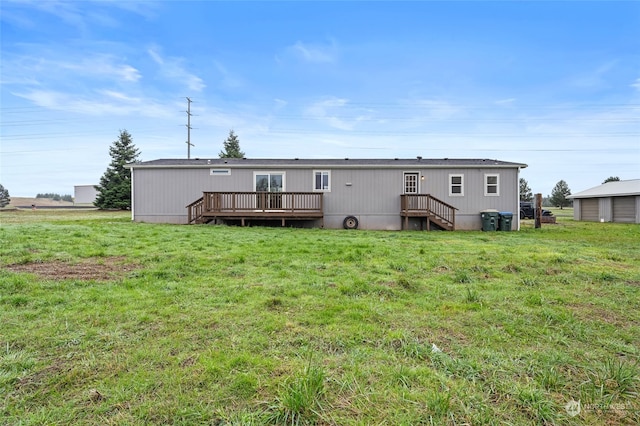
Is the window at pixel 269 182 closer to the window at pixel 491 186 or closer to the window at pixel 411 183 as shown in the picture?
the window at pixel 411 183

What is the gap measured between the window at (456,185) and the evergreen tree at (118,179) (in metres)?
25.6

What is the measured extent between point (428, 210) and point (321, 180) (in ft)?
16.7

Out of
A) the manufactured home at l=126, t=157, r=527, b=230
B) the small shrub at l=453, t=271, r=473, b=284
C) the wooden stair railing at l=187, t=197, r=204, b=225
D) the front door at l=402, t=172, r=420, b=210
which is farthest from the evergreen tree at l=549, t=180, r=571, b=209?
the small shrub at l=453, t=271, r=473, b=284

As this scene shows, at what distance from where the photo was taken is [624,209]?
20.3 meters

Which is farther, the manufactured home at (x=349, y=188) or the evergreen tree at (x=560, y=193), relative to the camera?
the evergreen tree at (x=560, y=193)

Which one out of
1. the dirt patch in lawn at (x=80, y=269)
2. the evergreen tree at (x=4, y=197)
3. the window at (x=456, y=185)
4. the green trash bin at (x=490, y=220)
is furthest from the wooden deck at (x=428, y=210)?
the evergreen tree at (x=4, y=197)

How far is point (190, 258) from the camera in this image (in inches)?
220

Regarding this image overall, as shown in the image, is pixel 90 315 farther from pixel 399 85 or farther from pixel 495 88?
pixel 495 88

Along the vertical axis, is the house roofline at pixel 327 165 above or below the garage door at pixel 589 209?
above

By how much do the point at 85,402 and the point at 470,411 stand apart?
2140mm

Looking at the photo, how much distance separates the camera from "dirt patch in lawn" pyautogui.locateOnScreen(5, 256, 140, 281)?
437cm

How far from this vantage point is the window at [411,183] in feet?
49.0

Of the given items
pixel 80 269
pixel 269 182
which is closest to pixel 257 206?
pixel 269 182

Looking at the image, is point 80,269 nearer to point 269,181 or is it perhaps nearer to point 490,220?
point 269,181
